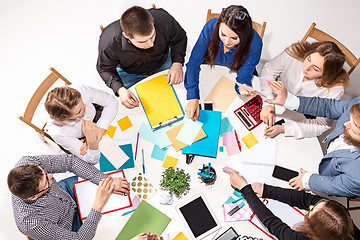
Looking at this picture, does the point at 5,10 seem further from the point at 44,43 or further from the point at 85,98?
the point at 85,98

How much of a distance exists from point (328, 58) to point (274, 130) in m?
0.55

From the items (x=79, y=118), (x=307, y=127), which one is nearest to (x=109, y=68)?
(x=79, y=118)

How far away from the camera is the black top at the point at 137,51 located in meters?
1.86

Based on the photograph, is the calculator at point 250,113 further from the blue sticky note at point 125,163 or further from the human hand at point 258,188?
the blue sticky note at point 125,163

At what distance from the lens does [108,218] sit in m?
1.69

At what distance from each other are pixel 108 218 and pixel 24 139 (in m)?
1.63

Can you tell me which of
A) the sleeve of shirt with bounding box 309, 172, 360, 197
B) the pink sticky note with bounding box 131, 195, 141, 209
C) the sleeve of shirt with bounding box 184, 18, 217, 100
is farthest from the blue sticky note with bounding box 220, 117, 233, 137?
the pink sticky note with bounding box 131, 195, 141, 209

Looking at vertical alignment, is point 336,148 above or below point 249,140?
above

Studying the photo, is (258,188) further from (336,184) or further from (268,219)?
(336,184)

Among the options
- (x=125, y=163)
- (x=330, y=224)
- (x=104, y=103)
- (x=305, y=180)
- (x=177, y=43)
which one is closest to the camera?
(x=330, y=224)

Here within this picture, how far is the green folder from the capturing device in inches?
A: 65.0

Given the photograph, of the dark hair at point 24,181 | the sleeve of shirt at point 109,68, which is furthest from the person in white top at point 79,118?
the dark hair at point 24,181

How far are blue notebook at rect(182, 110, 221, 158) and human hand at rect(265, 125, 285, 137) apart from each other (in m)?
0.33

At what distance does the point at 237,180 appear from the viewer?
1.70 m
